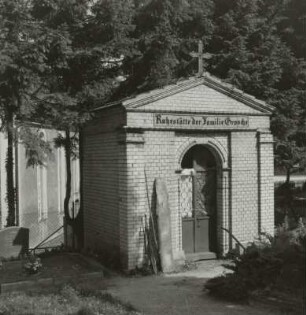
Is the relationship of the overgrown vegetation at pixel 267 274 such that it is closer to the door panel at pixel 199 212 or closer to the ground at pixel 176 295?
the ground at pixel 176 295

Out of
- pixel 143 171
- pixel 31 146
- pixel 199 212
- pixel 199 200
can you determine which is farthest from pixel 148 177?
pixel 31 146

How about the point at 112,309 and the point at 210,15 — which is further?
the point at 210,15

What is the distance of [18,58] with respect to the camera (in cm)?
993

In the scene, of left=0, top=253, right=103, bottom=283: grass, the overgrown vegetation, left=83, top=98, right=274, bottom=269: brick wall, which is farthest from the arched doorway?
the overgrown vegetation

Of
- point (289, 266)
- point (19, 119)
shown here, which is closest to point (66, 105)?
point (19, 119)

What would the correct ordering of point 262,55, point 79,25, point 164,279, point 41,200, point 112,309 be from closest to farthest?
point 112,309
point 164,279
point 79,25
point 262,55
point 41,200

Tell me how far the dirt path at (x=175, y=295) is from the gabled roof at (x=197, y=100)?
370 cm

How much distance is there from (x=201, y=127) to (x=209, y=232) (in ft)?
8.84

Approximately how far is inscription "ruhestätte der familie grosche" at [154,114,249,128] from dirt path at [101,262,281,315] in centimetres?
335

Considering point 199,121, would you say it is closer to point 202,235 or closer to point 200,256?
point 202,235

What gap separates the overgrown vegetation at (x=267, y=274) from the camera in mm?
7598

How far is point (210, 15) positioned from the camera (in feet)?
51.9

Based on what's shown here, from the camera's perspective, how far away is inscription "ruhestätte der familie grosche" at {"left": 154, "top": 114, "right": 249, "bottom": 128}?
404 inches

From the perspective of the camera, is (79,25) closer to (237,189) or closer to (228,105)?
(228,105)
